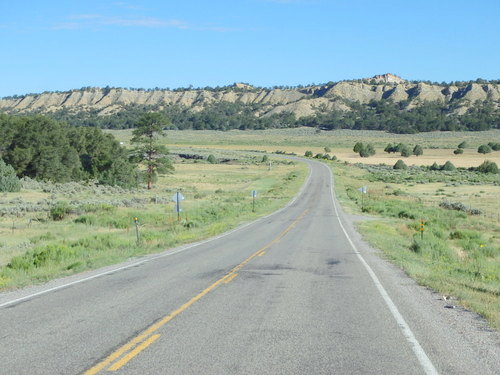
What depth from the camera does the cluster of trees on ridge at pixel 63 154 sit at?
230 feet

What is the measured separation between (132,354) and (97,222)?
3108cm

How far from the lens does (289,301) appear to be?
10992 mm

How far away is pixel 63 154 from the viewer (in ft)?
246

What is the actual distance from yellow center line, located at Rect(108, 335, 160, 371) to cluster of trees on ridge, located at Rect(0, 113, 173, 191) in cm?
6391

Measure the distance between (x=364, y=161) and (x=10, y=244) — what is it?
117 meters

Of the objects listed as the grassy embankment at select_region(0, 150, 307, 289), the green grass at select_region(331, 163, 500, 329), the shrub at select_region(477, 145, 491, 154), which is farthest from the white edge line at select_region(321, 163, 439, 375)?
the shrub at select_region(477, 145, 491, 154)

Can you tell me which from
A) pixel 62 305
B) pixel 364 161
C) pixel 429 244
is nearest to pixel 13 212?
pixel 429 244

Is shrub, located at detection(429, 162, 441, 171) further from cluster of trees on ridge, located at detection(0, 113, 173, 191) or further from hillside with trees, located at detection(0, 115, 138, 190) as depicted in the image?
hillside with trees, located at detection(0, 115, 138, 190)

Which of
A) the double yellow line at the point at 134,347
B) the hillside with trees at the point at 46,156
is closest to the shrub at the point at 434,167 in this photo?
the hillside with trees at the point at 46,156

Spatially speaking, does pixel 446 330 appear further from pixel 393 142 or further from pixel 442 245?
pixel 393 142

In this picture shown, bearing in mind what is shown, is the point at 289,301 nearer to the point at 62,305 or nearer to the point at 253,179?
the point at 62,305

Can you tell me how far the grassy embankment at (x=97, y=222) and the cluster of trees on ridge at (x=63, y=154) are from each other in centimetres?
468

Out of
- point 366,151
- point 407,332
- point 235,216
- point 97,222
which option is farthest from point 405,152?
point 407,332

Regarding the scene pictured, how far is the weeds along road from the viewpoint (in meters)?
6.97
